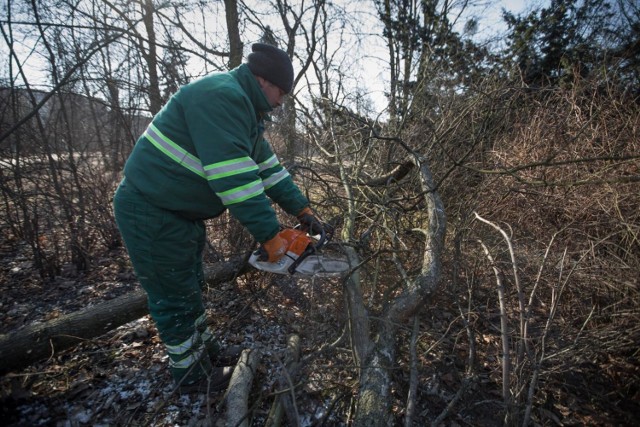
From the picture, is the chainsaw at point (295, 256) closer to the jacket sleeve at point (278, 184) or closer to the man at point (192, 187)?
the man at point (192, 187)

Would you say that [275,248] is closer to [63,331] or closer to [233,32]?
[63,331]

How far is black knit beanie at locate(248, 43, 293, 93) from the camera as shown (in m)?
1.91

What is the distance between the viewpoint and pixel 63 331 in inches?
86.7

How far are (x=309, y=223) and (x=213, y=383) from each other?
1.36 m

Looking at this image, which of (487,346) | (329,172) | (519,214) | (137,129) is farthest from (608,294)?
(137,129)

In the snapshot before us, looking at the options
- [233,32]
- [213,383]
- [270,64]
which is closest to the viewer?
[270,64]

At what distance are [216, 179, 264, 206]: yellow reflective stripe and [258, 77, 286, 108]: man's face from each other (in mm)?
682

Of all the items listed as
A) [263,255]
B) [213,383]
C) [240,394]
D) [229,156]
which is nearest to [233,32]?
[229,156]

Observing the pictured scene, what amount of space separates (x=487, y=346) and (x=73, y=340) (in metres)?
3.47

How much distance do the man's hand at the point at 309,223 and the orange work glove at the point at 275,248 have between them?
17.5 inches

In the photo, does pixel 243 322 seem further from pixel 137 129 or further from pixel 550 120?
pixel 550 120

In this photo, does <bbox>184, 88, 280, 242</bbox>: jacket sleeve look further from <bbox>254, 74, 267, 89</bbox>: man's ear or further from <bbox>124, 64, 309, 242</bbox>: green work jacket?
<bbox>254, 74, 267, 89</bbox>: man's ear

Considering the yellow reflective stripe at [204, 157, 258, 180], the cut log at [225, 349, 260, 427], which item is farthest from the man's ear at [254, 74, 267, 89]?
the cut log at [225, 349, 260, 427]

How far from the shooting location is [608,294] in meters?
2.46
